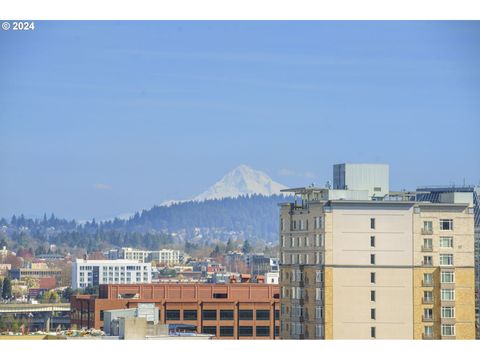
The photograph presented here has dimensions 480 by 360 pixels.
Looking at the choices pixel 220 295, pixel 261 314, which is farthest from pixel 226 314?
pixel 220 295

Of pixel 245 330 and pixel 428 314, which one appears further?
pixel 245 330

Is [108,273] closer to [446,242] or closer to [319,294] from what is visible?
[319,294]

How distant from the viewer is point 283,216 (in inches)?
1250

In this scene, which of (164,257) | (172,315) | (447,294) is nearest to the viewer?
(447,294)

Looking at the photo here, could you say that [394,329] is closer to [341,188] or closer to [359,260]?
[359,260]

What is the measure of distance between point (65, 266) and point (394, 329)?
112m

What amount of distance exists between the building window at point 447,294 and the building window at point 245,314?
2006 centimetres

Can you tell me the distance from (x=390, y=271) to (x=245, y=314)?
2009 centimetres

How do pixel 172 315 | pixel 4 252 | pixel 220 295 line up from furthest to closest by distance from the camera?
1. pixel 4 252
2. pixel 220 295
3. pixel 172 315

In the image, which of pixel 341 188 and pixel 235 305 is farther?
pixel 235 305

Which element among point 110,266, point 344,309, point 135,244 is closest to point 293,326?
point 344,309

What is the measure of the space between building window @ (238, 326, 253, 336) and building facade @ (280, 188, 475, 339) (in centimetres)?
1805

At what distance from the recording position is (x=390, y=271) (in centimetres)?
2895

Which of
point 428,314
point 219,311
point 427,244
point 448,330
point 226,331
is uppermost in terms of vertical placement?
point 427,244
